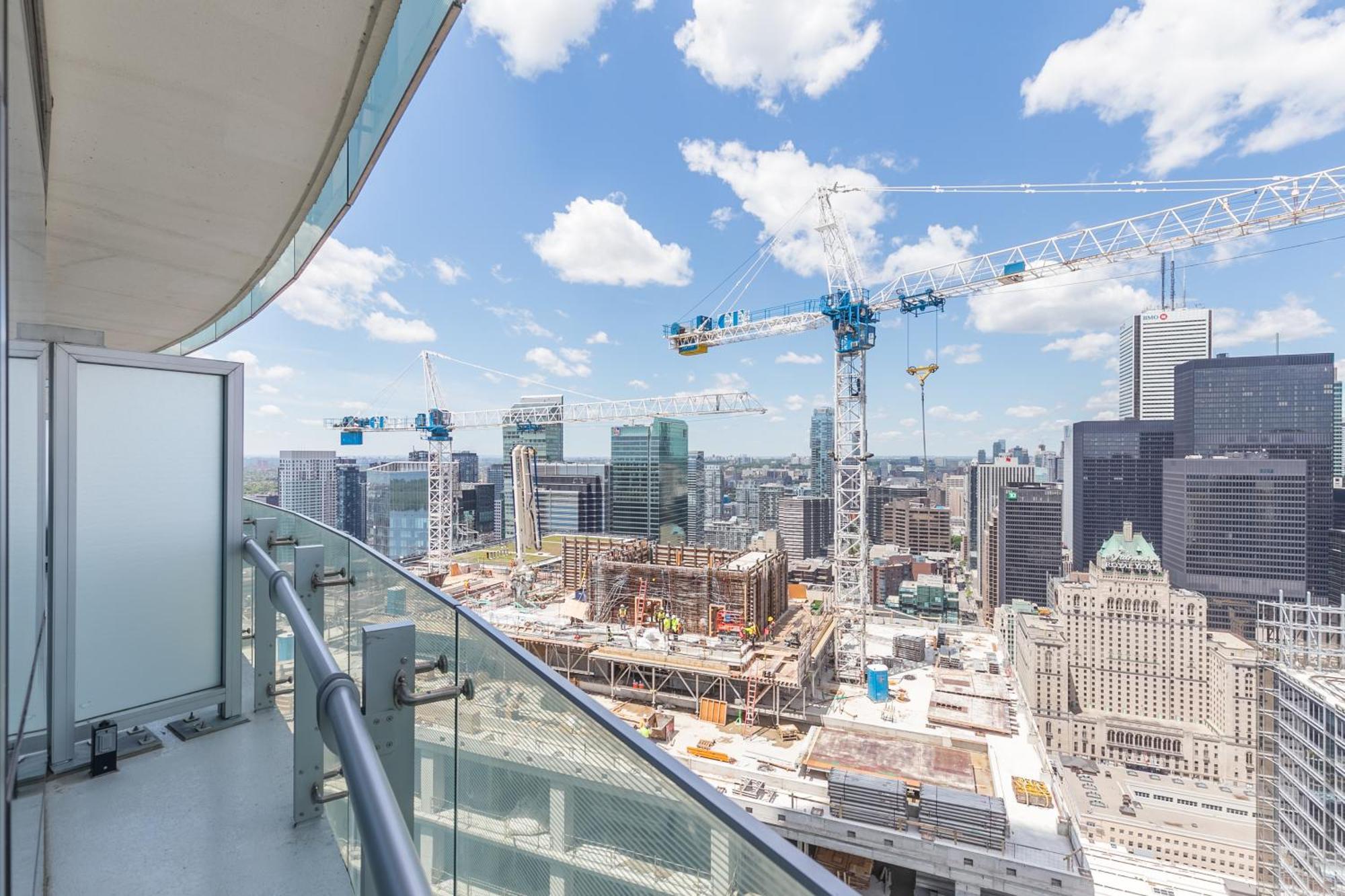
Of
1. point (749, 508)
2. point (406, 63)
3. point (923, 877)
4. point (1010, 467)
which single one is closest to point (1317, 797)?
point (923, 877)

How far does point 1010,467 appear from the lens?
4106 centimetres

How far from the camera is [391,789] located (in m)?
0.45

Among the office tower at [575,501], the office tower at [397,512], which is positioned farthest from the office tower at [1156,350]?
the office tower at [397,512]

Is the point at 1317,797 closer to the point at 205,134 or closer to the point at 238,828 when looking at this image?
the point at 238,828

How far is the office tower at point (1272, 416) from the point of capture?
73.2 ft

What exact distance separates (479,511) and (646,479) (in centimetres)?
1082

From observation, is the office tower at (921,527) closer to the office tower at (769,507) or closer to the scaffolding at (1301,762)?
the office tower at (769,507)

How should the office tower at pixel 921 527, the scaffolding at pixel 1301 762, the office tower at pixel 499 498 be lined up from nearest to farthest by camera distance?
1. the scaffolding at pixel 1301 762
2. the office tower at pixel 499 498
3. the office tower at pixel 921 527

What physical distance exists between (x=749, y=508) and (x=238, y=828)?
3780 centimetres

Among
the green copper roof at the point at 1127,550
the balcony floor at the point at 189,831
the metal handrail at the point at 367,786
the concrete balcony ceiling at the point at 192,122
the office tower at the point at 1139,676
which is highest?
the concrete balcony ceiling at the point at 192,122

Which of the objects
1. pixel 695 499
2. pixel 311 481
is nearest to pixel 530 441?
pixel 695 499

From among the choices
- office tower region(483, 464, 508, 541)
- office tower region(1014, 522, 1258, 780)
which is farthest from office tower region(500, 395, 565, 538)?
office tower region(1014, 522, 1258, 780)

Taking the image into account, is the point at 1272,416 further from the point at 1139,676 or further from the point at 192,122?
the point at 192,122

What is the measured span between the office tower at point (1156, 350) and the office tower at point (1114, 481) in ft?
22.8
